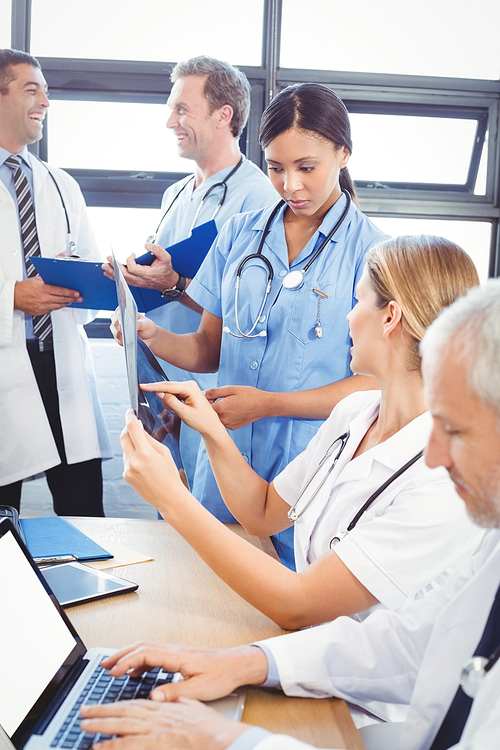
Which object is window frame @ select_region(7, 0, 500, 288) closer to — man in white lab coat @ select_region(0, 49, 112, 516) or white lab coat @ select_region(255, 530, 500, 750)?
man in white lab coat @ select_region(0, 49, 112, 516)

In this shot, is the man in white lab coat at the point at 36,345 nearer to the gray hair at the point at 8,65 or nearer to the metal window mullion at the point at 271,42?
the gray hair at the point at 8,65

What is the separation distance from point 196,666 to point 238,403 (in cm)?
73

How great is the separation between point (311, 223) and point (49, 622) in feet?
3.87

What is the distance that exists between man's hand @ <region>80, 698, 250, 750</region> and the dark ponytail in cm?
127

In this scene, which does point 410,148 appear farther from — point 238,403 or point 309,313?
point 238,403

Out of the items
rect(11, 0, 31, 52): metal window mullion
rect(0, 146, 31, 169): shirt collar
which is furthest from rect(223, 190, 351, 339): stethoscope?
rect(11, 0, 31, 52): metal window mullion

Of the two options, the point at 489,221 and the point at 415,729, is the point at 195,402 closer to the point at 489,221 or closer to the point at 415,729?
the point at 415,729

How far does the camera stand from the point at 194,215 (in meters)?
2.17

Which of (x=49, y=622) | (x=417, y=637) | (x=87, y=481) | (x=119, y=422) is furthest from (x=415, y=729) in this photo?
(x=119, y=422)

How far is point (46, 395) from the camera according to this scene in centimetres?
221

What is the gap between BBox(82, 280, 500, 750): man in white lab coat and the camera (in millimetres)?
614

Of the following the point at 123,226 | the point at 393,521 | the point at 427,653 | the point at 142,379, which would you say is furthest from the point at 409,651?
the point at 123,226

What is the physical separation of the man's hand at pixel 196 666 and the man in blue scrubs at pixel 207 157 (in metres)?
1.25

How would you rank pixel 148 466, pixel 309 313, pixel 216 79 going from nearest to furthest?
pixel 148 466 → pixel 309 313 → pixel 216 79
